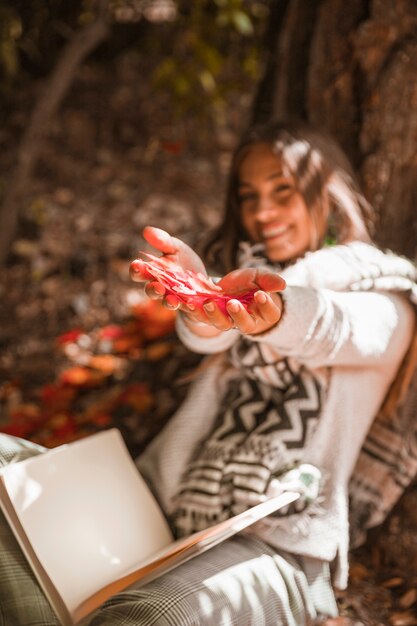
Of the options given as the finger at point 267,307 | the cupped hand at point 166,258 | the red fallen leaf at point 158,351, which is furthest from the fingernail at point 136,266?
the red fallen leaf at point 158,351

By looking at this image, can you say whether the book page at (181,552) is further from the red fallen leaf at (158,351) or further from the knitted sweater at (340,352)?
the red fallen leaf at (158,351)

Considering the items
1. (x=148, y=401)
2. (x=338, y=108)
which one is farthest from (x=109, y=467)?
(x=338, y=108)

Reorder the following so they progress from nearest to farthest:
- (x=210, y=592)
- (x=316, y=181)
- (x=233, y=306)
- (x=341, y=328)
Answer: (x=233, y=306)
(x=210, y=592)
(x=341, y=328)
(x=316, y=181)

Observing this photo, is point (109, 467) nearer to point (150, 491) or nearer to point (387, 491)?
point (150, 491)

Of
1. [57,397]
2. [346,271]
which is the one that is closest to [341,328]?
[346,271]

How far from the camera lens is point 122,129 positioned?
4.34 m

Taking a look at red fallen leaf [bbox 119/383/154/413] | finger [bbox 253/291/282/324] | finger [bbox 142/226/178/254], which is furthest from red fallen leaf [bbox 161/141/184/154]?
finger [bbox 253/291/282/324]

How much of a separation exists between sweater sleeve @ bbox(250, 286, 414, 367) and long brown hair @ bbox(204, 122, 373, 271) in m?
0.25

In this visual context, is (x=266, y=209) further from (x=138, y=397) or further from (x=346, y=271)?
(x=138, y=397)

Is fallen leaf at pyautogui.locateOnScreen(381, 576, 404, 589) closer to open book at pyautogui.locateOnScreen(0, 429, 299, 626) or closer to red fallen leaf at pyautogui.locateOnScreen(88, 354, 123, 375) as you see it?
open book at pyautogui.locateOnScreen(0, 429, 299, 626)

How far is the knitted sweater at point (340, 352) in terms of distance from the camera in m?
1.63

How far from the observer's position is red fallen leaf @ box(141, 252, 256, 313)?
1418mm

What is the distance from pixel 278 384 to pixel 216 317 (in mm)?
Answer: 492

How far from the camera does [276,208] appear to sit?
189cm
